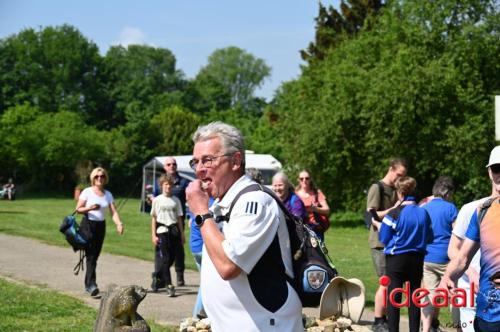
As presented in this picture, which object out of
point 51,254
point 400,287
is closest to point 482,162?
point 51,254

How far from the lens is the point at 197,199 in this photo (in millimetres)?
3781

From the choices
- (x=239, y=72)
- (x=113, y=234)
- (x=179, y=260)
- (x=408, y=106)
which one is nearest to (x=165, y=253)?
(x=179, y=260)

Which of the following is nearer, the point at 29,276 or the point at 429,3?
the point at 29,276

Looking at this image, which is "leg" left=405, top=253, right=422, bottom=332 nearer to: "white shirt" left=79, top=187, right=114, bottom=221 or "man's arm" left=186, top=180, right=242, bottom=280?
"white shirt" left=79, top=187, right=114, bottom=221

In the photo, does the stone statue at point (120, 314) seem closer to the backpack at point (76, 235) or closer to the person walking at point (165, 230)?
the backpack at point (76, 235)

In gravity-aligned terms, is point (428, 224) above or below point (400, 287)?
above

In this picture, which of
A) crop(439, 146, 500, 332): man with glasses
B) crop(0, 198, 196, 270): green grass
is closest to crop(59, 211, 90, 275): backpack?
crop(0, 198, 196, 270): green grass

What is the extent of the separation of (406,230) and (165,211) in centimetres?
456

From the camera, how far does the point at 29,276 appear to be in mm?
14141

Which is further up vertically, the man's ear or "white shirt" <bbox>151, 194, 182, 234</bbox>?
the man's ear

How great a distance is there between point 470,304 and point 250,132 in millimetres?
81724

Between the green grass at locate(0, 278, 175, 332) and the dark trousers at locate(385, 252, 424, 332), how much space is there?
2387mm

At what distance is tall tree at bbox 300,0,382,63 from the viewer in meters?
48.1

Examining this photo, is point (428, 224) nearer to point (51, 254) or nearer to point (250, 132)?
point (51, 254)
